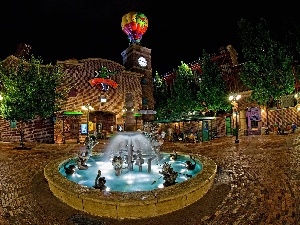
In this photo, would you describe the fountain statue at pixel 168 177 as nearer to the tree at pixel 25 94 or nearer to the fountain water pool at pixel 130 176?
the fountain water pool at pixel 130 176

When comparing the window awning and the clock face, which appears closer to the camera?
the window awning

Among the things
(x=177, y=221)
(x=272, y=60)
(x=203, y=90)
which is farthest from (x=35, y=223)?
(x=203, y=90)

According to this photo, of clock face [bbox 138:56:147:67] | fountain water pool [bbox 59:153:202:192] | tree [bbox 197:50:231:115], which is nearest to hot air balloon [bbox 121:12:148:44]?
clock face [bbox 138:56:147:67]

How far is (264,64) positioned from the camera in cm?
2372

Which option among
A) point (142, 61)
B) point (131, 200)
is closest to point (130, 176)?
point (131, 200)

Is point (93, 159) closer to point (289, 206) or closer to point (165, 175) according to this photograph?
point (165, 175)

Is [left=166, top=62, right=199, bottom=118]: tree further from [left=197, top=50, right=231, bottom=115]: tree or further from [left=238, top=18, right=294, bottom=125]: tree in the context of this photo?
[left=238, top=18, right=294, bottom=125]: tree

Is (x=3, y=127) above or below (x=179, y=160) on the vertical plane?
above

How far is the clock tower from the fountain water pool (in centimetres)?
2621

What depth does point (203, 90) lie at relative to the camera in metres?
30.4

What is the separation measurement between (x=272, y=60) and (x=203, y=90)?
919 centimetres

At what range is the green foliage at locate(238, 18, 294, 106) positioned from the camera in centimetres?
2323

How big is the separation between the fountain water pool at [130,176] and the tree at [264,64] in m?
16.9

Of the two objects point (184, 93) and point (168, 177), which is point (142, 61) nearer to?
point (184, 93)
